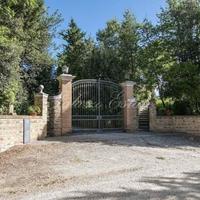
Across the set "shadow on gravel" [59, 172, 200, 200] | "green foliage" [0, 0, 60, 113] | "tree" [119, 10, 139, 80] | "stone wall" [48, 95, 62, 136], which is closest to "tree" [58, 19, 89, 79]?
"green foliage" [0, 0, 60, 113]

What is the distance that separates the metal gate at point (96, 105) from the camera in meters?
16.6

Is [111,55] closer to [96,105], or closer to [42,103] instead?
[96,105]

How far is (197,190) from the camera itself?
7023 millimetres

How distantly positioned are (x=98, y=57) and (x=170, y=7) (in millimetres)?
5560

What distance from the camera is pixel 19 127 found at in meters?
12.7

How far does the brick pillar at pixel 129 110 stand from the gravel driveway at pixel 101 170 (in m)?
3.05

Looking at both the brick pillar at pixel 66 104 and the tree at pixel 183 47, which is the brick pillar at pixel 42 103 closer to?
the brick pillar at pixel 66 104

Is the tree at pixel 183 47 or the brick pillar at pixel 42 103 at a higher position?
the tree at pixel 183 47

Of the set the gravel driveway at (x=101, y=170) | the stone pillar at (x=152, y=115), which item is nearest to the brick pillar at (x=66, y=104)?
the gravel driveway at (x=101, y=170)

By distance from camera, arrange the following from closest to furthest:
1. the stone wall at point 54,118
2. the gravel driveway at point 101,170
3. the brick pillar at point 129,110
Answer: the gravel driveway at point 101,170
the stone wall at point 54,118
the brick pillar at point 129,110

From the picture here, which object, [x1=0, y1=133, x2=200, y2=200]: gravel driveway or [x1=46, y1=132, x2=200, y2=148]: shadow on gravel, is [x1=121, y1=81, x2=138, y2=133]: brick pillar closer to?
[x1=46, y1=132, x2=200, y2=148]: shadow on gravel

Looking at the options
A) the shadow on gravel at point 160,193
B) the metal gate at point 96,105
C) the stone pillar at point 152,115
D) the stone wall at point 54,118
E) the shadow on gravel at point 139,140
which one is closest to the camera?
the shadow on gravel at point 160,193

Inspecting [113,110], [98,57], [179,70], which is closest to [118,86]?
[113,110]

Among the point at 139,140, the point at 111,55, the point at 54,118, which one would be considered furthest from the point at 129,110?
the point at 111,55
